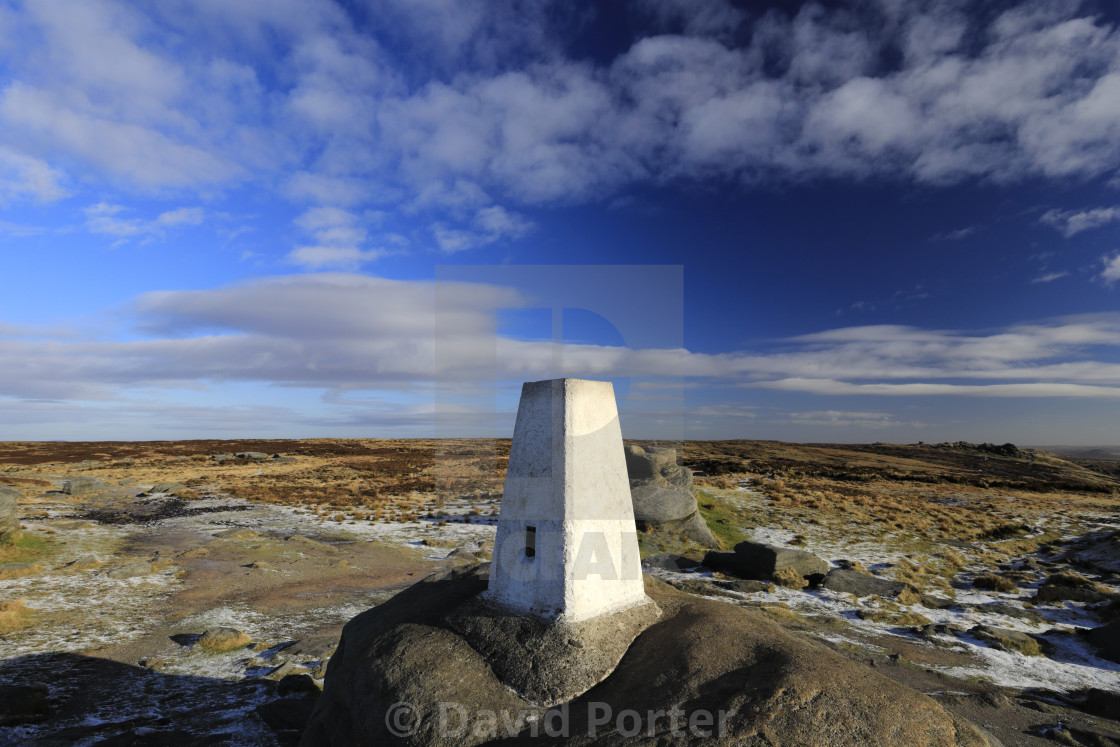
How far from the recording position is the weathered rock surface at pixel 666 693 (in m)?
5.32

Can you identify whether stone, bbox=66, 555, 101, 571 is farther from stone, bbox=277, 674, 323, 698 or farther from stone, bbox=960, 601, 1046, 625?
stone, bbox=960, 601, 1046, 625

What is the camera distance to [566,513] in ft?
23.5

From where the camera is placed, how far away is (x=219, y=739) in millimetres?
8500

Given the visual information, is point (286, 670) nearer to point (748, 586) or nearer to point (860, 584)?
point (748, 586)

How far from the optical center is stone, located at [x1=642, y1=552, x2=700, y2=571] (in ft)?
62.0

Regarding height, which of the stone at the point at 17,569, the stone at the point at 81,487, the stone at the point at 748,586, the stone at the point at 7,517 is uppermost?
the stone at the point at 7,517

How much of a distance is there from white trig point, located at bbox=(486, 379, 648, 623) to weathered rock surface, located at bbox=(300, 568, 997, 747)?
0.87 m

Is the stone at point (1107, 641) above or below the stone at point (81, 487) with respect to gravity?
below

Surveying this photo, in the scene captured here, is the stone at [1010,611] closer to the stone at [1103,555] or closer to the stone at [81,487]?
the stone at [1103,555]

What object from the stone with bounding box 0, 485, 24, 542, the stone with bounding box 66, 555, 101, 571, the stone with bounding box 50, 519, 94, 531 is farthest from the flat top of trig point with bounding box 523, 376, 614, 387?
the stone with bounding box 50, 519, 94, 531

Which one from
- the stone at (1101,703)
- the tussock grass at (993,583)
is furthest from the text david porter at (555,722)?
the tussock grass at (993,583)

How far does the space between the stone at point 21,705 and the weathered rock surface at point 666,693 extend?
5.38 meters

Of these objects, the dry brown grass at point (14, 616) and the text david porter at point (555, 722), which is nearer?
the text david porter at point (555, 722)

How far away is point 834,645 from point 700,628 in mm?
7112
